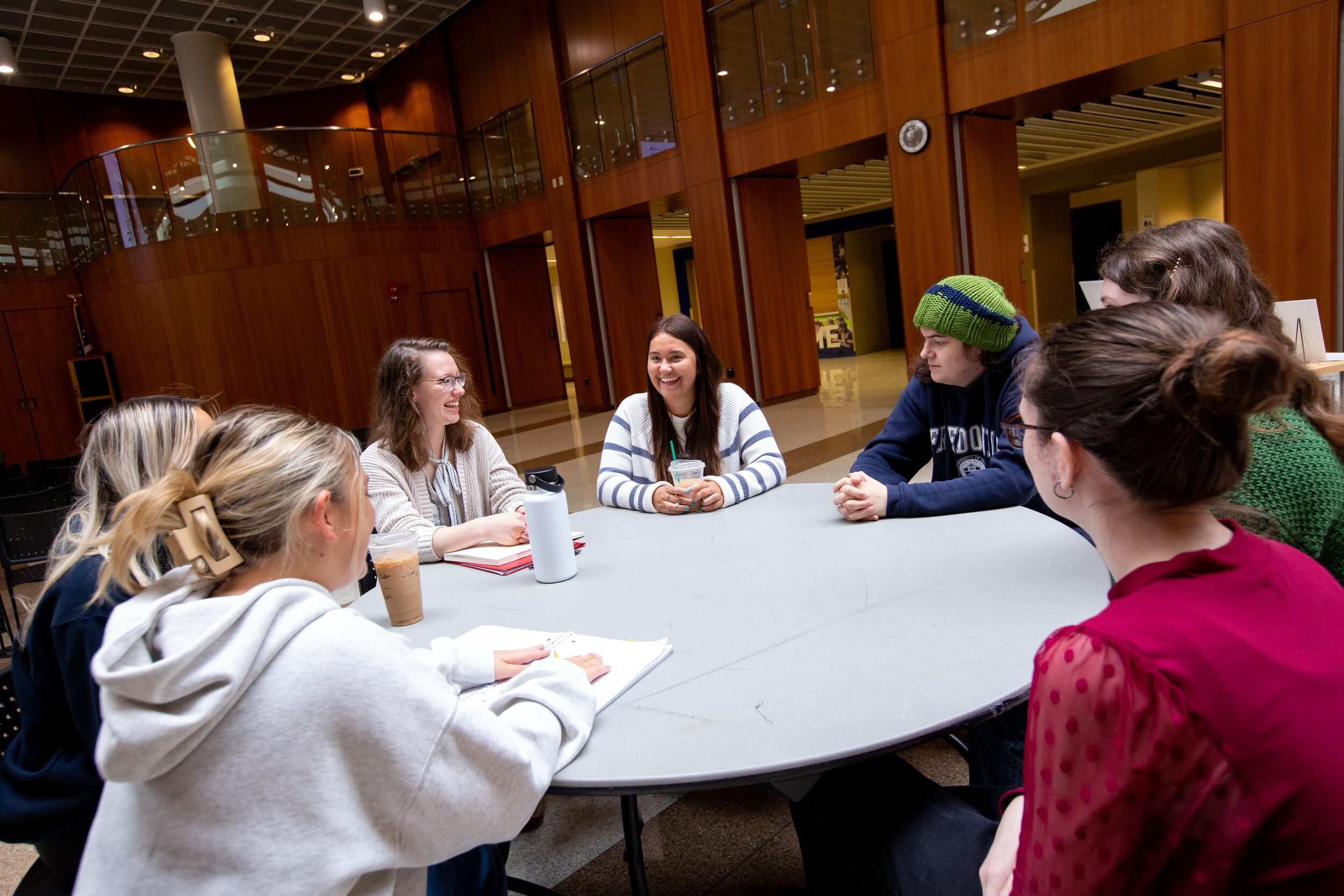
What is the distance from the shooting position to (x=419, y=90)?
11.7m

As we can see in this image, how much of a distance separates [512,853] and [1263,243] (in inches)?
223

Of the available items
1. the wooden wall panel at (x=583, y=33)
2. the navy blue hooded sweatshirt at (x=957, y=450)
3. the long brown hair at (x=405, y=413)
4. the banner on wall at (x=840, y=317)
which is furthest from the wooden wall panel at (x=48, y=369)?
the banner on wall at (x=840, y=317)

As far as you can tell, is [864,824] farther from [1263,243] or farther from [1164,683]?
[1263,243]

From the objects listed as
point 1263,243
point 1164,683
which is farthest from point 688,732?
point 1263,243

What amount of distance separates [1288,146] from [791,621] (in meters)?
5.42

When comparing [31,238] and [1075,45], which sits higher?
[31,238]

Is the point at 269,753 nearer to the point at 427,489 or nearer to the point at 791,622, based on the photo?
the point at 791,622

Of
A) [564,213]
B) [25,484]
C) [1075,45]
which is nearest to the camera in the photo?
[25,484]

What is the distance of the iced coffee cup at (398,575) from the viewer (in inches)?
56.7

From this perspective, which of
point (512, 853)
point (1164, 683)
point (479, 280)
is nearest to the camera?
point (1164, 683)

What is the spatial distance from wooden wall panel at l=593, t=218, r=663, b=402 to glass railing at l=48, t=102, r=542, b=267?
1.24m

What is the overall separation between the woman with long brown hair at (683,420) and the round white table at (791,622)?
468 millimetres

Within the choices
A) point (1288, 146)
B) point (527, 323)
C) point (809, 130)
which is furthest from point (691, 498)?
point (527, 323)

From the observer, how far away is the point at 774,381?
28.6 ft
